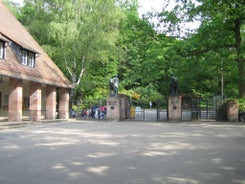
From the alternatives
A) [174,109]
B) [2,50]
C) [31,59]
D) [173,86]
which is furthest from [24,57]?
[174,109]

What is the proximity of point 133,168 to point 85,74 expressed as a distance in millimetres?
32813

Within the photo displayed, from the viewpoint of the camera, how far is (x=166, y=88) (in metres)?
55.9

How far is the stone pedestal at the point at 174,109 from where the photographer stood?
24495 millimetres

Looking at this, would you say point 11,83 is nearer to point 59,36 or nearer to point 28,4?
point 59,36

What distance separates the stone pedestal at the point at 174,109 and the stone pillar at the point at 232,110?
357 cm

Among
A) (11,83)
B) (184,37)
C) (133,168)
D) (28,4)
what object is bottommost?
(133,168)

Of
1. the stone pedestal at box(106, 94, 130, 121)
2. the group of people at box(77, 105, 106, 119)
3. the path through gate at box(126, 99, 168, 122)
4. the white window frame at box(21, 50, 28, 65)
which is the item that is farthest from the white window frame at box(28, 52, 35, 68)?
the path through gate at box(126, 99, 168, 122)

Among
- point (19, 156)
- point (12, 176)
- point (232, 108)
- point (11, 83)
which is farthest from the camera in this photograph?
point (232, 108)

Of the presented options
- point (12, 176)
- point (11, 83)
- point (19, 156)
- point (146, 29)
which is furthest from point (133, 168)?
point (146, 29)

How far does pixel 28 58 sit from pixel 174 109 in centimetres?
1156

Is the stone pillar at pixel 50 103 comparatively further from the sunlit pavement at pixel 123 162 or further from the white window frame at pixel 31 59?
the sunlit pavement at pixel 123 162

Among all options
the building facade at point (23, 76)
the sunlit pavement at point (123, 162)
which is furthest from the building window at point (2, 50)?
the sunlit pavement at point (123, 162)

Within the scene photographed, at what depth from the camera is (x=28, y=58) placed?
79.6 feet

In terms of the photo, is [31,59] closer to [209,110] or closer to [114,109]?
[114,109]
